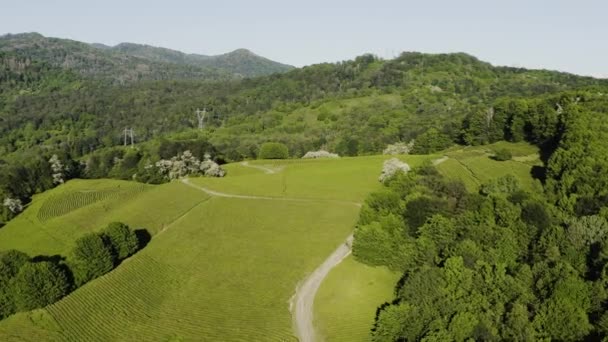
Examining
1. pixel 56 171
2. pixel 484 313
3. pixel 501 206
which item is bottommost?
pixel 56 171

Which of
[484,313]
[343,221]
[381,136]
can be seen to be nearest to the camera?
[484,313]

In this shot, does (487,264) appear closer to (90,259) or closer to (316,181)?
(90,259)

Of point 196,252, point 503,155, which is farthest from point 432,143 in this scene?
point 196,252

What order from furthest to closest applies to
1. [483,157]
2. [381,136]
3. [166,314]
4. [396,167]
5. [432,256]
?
[381,136] → [483,157] → [396,167] → [432,256] → [166,314]

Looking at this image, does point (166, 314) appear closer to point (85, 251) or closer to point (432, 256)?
point (85, 251)

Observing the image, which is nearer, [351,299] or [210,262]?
[351,299]

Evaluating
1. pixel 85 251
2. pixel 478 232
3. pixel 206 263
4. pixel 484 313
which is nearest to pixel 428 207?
pixel 478 232
